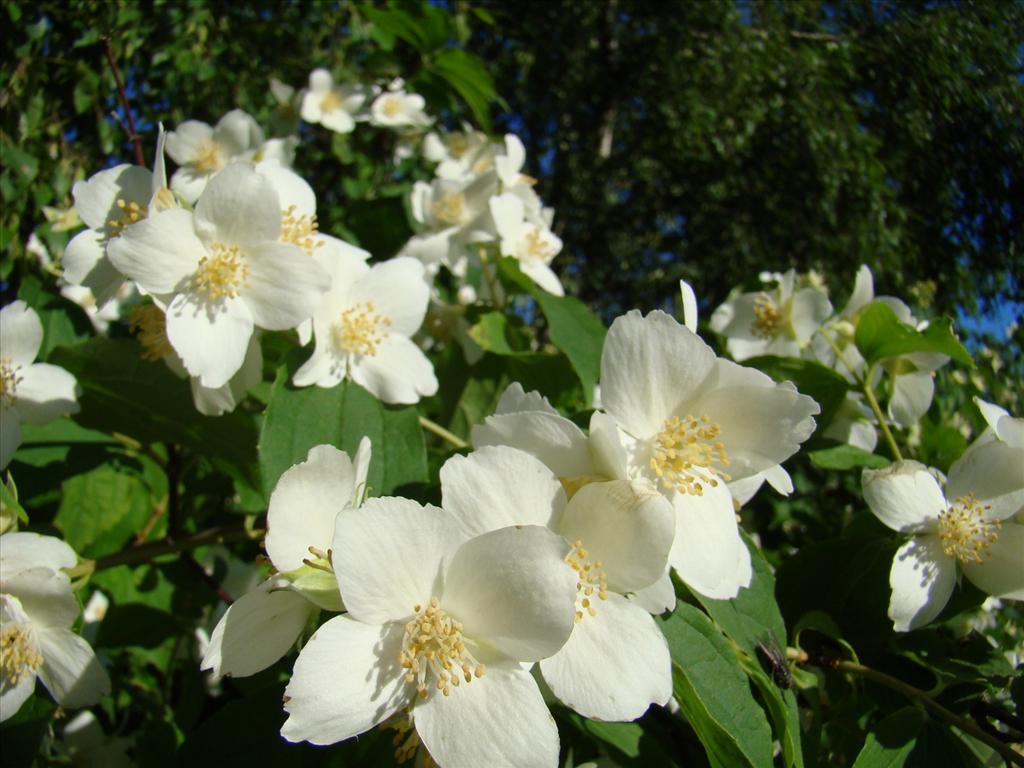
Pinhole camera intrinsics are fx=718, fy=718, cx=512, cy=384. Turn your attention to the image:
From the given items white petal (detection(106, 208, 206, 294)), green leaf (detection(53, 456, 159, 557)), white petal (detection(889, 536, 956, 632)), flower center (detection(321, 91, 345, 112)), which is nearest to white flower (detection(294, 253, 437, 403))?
white petal (detection(106, 208, 206, 294))

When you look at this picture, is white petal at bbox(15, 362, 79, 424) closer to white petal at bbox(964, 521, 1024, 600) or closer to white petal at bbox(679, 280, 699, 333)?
white petal at bbox(679, 280, 699, 333)

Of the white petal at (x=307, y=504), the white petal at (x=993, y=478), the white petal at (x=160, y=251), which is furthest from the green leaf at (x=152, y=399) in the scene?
the white petal at (x=993, y=478)

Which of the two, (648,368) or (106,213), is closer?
(648,368)

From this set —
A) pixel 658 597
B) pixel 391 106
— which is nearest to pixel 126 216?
pixel 658 597

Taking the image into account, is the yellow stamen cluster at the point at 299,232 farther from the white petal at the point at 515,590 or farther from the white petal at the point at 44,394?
the white petal at the point at 515,590

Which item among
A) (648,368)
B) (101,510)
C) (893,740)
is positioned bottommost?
(101,510)

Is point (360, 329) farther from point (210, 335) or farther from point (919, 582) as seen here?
point (919, 582)
